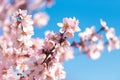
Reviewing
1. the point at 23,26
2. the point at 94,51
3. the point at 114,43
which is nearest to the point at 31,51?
the point at 23,26

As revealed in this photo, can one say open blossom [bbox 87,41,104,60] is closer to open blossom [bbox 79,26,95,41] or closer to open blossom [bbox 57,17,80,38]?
open blossom [bbox 79,26,95,41]

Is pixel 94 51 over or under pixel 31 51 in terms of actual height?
over

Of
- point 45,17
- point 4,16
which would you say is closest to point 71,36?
point 4,16

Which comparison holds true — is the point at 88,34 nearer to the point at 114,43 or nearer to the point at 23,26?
the point at 114,43

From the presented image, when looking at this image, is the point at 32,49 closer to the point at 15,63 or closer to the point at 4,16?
the point at 15,63

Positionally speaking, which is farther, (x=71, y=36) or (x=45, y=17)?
(x=45, y=17)

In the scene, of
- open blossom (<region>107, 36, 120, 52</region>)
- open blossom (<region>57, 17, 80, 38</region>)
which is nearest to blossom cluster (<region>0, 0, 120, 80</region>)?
open blossom (<region>57, 17, 80, 38</region>)

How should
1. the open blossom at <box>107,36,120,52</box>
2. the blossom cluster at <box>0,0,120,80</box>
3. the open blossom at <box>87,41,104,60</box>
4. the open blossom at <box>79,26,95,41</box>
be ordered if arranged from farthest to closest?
the open blossom at <box>87,41,104,60</box>, the open blossom at <box>79,26,95,41</box>, the open blossom at <box>107,36,120,52</box>, the blossom cluster at <box>0,0,120,80</box>

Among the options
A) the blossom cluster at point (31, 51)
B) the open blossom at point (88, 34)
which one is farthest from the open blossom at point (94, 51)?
the blossom cluster at point (31, 51)

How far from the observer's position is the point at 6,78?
14.6 ft

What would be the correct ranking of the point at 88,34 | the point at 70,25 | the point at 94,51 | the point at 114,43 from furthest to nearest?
the point at 94,51 < the point at 88,34 < the point at 114,43 < the point at 70,25

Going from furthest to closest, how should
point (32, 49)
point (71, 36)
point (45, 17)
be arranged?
point (45, 17) < point (32, 49) < point (71, 36)

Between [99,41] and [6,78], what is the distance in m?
6.17

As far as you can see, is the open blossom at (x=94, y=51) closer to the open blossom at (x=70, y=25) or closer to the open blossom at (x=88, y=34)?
the open blossom at (x=88, y=34)
